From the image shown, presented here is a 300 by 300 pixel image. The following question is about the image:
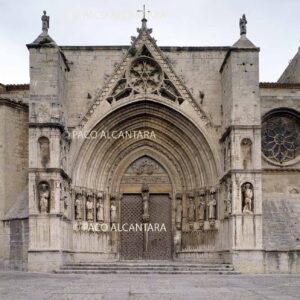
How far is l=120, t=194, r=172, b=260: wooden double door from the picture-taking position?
20.1 m

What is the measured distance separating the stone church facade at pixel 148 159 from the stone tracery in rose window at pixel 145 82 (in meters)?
0.04

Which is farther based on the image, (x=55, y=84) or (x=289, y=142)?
(x=289, y=142)

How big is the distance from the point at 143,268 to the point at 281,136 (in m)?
7.30

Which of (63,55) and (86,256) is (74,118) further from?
(86,256)

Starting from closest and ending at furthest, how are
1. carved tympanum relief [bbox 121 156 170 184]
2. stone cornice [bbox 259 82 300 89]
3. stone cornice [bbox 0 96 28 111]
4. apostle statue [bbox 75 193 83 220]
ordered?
1. apostle statue [bbox 75 193 83 220]
2. stone cornice [bbox 0 96 28 111]
3. carved tympanum relief [bbox 121 156 170 184]
4. stone cornice [bbox 259 82 300 89]

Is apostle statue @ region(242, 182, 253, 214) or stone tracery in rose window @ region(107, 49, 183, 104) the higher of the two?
stone tracery in rose window @ region(107, 49, 183, 104)

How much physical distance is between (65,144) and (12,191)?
93.3 inches

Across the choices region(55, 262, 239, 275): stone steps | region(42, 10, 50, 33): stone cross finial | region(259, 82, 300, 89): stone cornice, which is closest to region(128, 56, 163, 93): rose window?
region(42, 10, 50, 33): stone cross finial

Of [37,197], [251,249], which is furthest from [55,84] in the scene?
[251,249]

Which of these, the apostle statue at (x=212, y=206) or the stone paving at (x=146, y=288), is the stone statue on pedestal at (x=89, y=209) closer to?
the apostle statue at (x=212, y=206)

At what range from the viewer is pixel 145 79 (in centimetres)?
1944

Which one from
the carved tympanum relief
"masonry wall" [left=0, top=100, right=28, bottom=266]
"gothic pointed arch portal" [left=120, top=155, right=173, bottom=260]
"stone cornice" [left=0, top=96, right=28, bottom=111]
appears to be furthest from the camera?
the carved tympanum relief

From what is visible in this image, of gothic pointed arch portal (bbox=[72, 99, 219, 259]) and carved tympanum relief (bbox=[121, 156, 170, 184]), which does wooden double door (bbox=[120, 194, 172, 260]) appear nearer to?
gothic pointed arch portal (bbox=[72, 99, 219, 259])

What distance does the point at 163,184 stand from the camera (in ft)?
67.0
